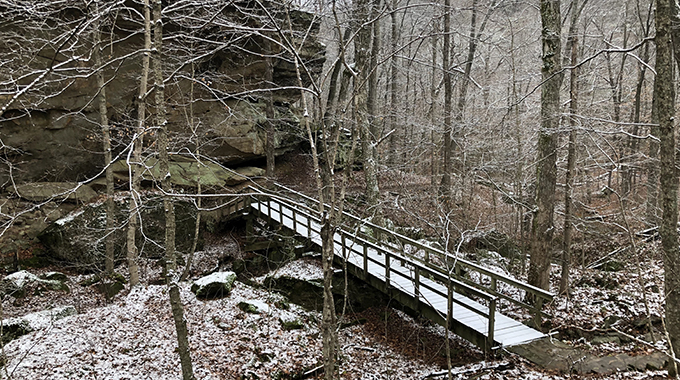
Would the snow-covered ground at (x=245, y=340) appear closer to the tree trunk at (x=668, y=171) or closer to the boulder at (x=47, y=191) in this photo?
the tree trunk at (x=668, y=171)

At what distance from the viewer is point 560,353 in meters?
6.82

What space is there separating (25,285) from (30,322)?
2.76 meters

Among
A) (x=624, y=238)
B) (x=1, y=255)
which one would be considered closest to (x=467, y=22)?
(x=624, y=238)

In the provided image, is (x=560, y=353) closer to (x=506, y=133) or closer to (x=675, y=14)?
(x=675, y=14)

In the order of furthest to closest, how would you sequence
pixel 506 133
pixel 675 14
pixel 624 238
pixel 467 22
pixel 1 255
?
pixel 467 22
pixel 506 133
pixel 624 238
pixel 1 255
pixel 675 14

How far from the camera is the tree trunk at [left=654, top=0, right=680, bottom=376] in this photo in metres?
5.42

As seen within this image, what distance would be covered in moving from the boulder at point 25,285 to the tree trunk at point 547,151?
491 inches

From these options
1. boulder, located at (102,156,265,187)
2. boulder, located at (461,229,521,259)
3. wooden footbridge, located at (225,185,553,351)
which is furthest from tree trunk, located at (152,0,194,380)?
boulder, located at (461,229,521,259)

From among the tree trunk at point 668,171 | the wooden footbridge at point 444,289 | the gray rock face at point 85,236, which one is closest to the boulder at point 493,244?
the wooden footbridge at point 444,289

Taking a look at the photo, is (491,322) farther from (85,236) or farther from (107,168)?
(85,236)

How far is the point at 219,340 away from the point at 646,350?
8.27 m

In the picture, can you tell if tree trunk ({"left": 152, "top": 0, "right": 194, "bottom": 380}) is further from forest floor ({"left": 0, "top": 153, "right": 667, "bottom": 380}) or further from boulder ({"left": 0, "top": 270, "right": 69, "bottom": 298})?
boulder ({"left": 0, "top": 270, "right": 69, "bottom": 298})

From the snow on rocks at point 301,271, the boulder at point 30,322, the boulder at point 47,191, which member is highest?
the boulder at point 47,191

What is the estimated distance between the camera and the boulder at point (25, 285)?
33.7 ft
